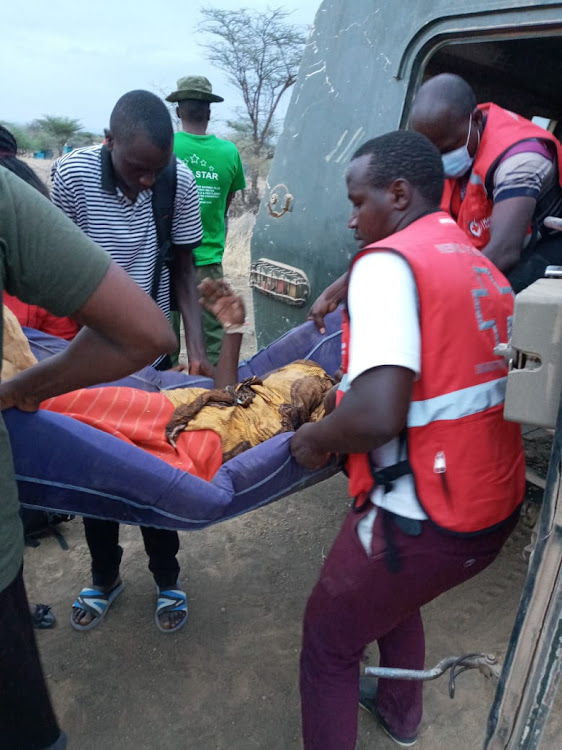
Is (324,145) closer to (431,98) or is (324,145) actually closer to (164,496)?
(431,98)

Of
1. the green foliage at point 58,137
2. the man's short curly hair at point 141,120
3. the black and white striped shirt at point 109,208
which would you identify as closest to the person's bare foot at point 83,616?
the black and white striped shirt at point 109,208

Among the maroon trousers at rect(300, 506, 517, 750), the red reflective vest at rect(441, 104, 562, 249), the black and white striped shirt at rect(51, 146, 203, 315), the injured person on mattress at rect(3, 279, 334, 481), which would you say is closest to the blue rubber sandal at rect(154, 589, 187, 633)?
the injured person on mattress at rect(3, 279, 334, 481)

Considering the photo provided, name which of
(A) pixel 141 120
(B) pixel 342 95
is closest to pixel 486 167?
(B) pixel 342 95

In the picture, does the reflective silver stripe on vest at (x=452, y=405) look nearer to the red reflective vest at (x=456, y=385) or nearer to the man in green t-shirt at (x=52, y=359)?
the red reflective vest at (x=456, y=385)

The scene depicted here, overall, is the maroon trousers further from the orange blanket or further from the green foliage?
the green foliage

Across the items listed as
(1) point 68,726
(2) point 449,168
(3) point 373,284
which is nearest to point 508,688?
(3) point 373,284

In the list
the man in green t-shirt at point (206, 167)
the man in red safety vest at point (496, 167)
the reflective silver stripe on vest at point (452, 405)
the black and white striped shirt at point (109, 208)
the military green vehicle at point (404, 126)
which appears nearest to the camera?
the military green vehicle at point (404, 126)

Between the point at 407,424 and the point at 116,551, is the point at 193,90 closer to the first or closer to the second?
the point at 116,551

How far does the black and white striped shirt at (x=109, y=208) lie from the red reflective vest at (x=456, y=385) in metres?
1.44

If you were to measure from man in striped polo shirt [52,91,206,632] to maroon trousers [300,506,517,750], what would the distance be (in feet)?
3.12

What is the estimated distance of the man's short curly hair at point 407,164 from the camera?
1.52 metres

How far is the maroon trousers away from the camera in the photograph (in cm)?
152

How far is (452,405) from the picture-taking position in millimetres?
1416

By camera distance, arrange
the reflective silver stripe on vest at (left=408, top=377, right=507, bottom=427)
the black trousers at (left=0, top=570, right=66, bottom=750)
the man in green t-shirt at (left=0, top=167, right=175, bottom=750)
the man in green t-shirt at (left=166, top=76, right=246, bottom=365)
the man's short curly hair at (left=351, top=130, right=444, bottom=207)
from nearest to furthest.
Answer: the man in green t-shirt at (left=0, top=167, right=175, bottom=750), the black trousers at (left=0, top=570, right=66, bottom=750), the reflective silver stripe on vest at (left=408, top=377, right=507, bottom=427), the man's short curly hair at (left=351, top=130, right=444, bottom=207), the man in green t-shirt at (left=166, top=76, right=246, bottom=365)
